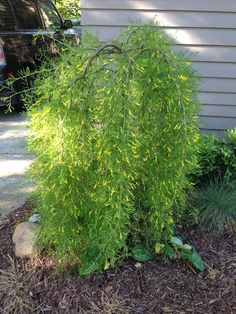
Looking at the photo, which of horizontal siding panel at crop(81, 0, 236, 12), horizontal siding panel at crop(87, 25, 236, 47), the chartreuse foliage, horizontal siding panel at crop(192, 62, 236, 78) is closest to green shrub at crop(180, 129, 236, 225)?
horizontal siding panel at crop(192, 62, 236, 78)

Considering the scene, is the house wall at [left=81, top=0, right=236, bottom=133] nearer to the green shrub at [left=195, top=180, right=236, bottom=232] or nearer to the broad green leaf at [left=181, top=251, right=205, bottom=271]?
the green shrub at [left=195, top=180, right=236, bottom=232]

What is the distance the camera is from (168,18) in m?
3.92

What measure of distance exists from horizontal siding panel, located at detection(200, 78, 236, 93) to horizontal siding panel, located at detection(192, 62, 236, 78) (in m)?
0.05

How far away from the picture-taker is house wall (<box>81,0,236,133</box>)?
12.7 ft

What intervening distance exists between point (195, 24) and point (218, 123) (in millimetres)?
998

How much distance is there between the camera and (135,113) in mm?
2412

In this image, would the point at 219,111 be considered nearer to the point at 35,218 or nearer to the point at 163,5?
the point at 163,5

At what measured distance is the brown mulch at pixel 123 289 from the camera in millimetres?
2506

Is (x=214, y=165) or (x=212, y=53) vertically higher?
(x=212, y=53)

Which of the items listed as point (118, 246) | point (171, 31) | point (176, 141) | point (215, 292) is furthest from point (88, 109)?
point (171, 31)

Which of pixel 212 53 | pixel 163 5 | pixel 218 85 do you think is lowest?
pixel 218 85

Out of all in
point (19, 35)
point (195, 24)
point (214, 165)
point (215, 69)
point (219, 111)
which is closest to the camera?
point (214, 165)

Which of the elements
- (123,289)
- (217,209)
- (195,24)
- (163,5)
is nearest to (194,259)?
(123,289)

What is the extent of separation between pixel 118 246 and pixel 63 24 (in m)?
6.65
